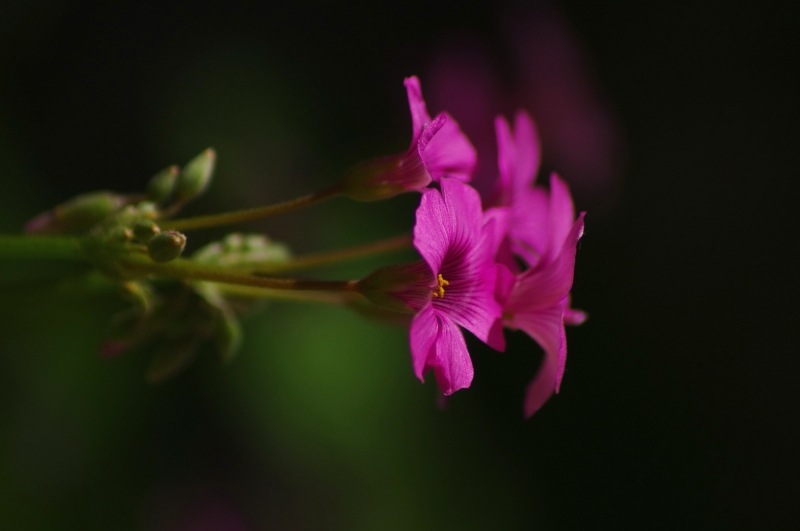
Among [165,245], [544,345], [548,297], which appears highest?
[165,245]

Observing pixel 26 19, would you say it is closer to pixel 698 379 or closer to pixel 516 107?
pixel 516 107

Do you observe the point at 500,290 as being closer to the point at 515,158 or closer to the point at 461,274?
the point at 461,274

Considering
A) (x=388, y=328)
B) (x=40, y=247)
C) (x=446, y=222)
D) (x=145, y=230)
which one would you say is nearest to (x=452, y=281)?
(x=446, y=222)

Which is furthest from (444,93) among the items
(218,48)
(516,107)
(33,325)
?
(33,325)

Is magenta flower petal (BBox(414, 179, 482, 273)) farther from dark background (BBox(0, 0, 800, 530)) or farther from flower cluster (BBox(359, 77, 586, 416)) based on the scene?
dark background (BBox(0, 0, 800, 530))

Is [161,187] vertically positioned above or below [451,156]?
above

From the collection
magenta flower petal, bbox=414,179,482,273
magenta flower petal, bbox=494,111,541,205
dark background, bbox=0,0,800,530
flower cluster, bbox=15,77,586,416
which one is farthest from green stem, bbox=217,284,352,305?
dark background, bbox=0,0,800,530
